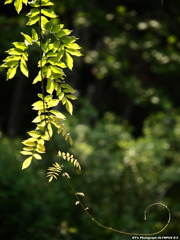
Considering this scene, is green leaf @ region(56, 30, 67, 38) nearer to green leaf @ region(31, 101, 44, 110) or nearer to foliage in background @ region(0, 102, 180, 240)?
green leaf @ region(31, 101, 44, 110)

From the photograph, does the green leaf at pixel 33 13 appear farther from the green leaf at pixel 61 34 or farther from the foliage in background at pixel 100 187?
the foliage in background at pixel 100 187

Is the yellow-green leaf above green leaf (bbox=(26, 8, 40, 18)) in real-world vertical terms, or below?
below

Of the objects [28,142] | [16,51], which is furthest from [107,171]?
[16,51]

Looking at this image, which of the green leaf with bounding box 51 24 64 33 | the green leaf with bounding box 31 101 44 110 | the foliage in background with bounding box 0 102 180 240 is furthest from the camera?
the foliage in background with bounding box 0 102 180 240

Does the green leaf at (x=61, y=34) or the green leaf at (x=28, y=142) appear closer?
the green leaf at (x=61, y=34)

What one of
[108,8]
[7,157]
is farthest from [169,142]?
[108,8]

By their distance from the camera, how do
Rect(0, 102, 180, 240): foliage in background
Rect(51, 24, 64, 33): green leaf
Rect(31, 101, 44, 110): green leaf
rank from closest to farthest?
1. Rect(51, 24, 64, 33): green leaf
2. Rect(31, 101, 44, 110): green leaf
3. Rect(0, 102, 180, 240): foliage in background

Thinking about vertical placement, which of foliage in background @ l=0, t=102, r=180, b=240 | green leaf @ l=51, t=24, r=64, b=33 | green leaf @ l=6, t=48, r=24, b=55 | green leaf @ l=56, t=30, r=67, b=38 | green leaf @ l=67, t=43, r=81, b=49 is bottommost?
green leaf @ l=67, t=43, r=81, b=49

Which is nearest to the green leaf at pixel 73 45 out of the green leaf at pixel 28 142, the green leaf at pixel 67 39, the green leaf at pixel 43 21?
the green leaf at pixel 67 39

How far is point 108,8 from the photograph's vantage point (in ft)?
42.2

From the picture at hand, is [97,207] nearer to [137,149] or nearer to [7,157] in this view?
[137,149]

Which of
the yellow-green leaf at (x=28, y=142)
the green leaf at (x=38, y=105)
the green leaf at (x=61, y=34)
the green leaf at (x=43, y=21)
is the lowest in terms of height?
the yellow-green leaf at (x=28, y=142)

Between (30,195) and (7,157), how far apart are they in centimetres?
94

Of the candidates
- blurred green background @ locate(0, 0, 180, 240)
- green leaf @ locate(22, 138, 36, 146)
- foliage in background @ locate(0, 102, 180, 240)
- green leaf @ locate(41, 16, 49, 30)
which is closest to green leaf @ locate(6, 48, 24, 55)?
green leaf @ locate(41, 16, 49, 30)
